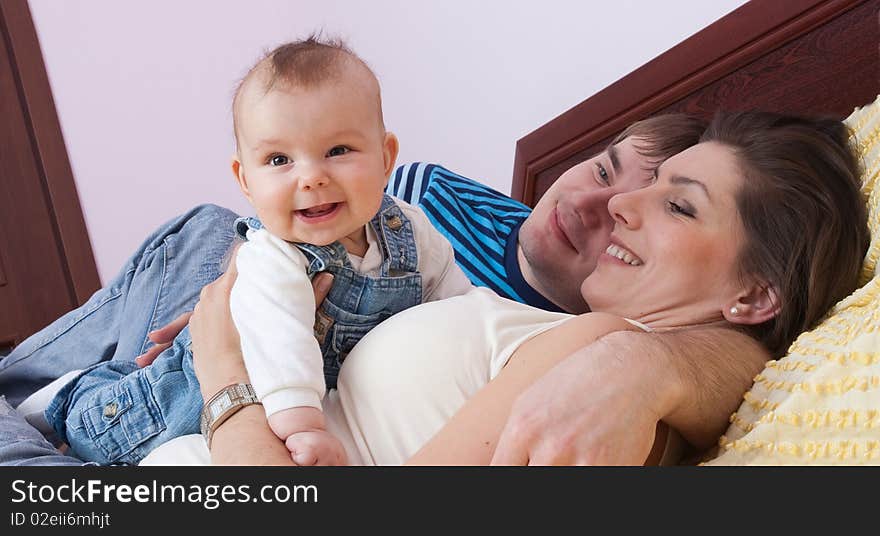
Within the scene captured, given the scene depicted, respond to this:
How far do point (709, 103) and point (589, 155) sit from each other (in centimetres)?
34

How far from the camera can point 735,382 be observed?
3.67ft

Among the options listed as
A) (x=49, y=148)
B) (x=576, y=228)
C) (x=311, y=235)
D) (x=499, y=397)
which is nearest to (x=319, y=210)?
(x=311, y=235)

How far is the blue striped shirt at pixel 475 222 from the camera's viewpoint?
1751 millimetres

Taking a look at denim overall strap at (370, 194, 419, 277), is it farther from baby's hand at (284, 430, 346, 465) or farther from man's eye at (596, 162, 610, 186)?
man's eye at (596, 162, 610, 186)

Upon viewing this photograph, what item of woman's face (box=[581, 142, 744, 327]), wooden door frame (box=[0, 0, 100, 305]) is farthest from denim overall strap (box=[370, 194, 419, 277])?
wooden door frame (box=[0, 0, 100, 305])

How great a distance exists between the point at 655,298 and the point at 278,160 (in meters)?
0.62

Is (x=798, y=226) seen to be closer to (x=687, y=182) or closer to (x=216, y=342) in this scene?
(x=687, y=182)

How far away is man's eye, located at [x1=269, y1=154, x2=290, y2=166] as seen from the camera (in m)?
1.13

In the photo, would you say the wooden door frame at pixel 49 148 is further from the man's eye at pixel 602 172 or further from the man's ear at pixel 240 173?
the man's ear at pixel 240 173

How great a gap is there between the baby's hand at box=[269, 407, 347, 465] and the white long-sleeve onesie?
0.5 inches

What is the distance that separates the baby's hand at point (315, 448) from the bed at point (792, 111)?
0.42 metres

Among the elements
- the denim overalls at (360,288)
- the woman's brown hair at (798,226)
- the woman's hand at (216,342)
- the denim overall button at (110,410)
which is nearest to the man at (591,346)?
the woman's brown hair at (798,226)
